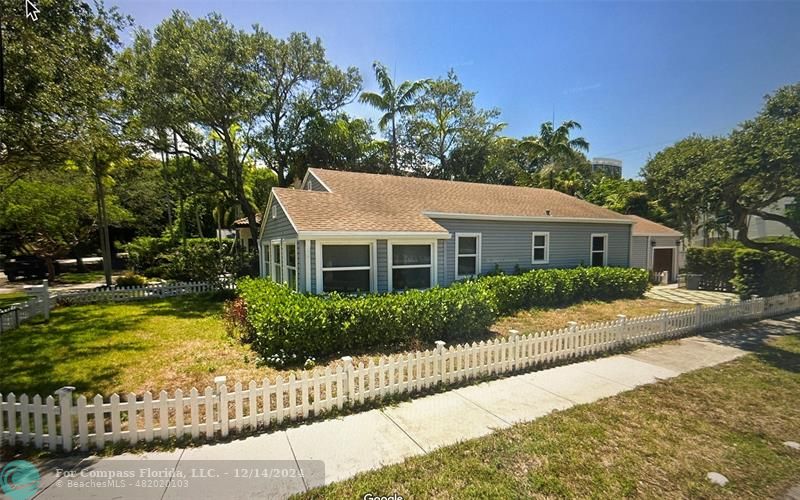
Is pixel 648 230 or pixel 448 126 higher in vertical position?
pixel 448 126

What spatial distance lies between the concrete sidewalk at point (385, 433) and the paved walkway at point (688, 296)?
9.54 metres

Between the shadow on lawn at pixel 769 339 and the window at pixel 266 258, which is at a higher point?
the window at pixel 266 258

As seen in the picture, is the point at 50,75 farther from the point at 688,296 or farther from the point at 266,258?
the point at 688,296

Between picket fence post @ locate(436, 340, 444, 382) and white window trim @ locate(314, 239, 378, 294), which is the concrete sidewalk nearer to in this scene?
picket fence post @ locate(436, 340, 444, 382)

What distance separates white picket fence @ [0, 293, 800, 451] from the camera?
160 inches

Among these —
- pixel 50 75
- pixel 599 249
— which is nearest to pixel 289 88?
pixel 50 75

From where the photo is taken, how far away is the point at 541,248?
14.9 metres

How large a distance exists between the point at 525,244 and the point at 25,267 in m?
30.7

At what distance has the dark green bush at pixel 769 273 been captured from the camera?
45.4 feet

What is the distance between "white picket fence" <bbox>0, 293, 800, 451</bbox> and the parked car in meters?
24.0

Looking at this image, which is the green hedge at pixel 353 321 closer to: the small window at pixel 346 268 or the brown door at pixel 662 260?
the small window at pixel 346 268

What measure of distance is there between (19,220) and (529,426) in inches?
1067

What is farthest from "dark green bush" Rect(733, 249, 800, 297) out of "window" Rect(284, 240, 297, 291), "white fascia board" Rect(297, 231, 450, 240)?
"window" Rect(284, 240, 297, 291)

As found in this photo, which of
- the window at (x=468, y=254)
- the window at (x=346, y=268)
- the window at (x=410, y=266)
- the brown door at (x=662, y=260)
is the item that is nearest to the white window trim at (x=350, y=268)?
the window at (x=346, y=268)
